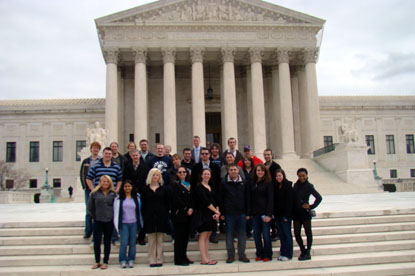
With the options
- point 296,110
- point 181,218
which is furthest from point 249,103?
point 181,218

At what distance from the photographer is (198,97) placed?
36.9 metres

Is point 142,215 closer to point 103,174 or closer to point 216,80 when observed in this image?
point 103,174

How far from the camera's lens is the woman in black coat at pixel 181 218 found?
9.01 meters

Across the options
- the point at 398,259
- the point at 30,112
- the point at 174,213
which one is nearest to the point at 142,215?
the point at 174,213

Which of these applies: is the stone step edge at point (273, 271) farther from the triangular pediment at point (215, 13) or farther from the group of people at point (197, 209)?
the triangular pediment at point (215, 13)

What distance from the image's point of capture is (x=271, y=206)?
905 cm

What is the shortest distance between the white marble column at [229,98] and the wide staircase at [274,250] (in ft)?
82.0

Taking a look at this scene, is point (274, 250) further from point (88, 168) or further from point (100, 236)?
point (88, 168)

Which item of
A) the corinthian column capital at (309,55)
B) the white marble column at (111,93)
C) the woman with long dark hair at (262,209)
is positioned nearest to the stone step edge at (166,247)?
the woman with long dark hair at (262,209)

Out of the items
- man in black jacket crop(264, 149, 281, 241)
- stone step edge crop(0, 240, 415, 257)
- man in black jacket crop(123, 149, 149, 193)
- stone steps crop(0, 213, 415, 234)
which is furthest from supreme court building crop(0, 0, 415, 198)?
man in black jacket crop(123, 149, 149, 193)

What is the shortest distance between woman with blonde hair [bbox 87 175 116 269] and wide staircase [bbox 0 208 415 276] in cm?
42

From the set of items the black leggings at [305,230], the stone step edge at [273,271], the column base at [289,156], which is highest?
the column base at [289,156]

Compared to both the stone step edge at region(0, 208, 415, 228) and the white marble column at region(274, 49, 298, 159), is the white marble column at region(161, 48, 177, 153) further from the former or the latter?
Result: the stone step edge at region(0, 208, 415, 228)

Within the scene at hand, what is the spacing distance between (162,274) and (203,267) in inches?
36.6
